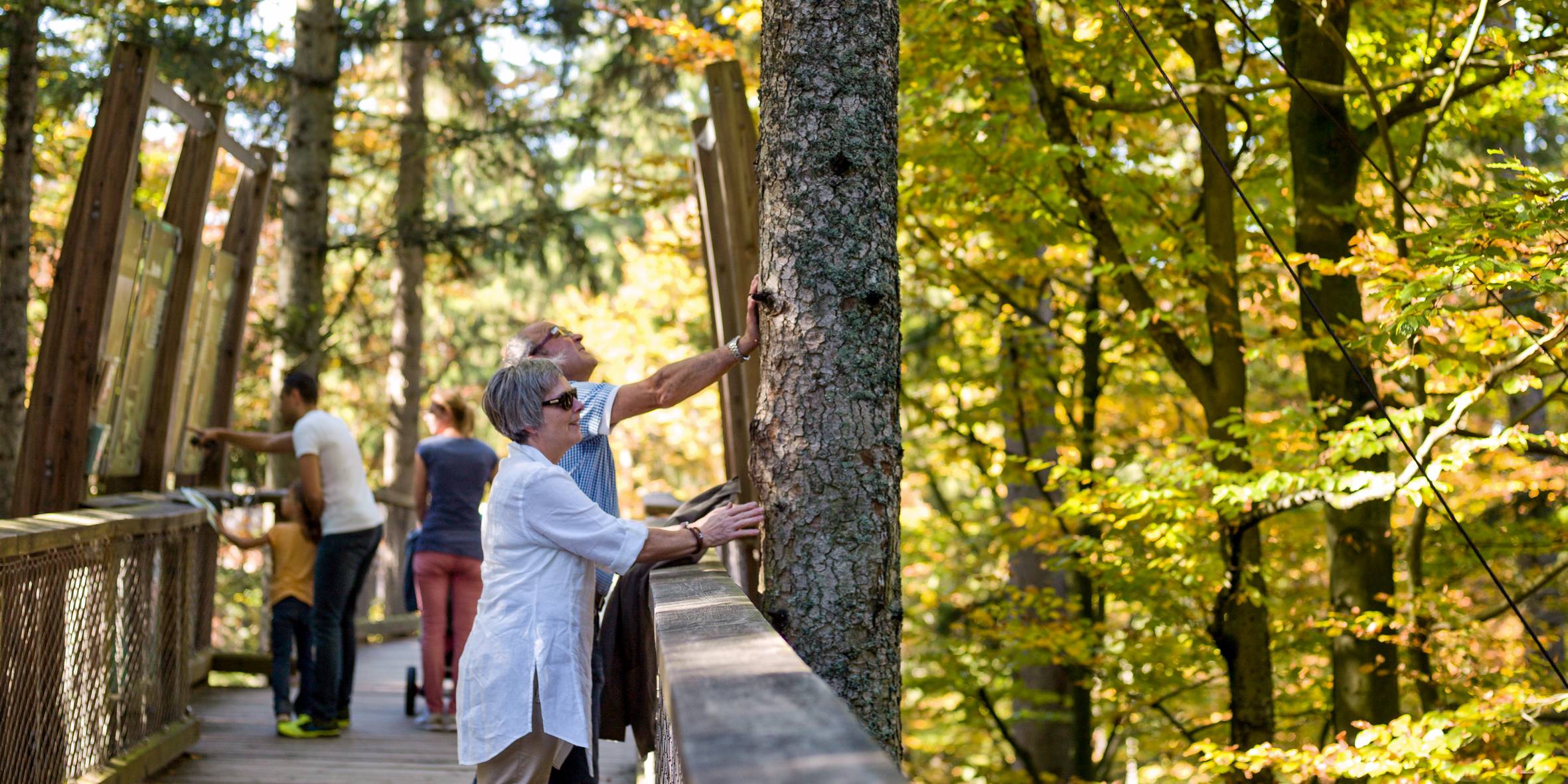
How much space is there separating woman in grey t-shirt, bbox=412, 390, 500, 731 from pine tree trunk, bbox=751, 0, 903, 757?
314 centimetres

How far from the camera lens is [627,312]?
66.2 ft

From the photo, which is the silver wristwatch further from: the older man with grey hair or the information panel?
the information panel

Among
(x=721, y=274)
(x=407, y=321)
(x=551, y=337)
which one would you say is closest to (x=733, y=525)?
(x=551, y=337)

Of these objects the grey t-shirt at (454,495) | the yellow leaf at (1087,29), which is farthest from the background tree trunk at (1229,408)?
the grey t-shirt at (454,495)

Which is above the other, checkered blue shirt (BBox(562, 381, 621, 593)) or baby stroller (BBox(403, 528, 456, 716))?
checkered blue shirt (BBox(562, 381, 621, 593))

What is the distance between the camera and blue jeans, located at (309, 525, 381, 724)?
6.26 metres

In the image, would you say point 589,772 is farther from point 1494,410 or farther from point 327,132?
point 1494,410

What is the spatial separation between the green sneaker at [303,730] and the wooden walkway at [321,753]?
0.15ft

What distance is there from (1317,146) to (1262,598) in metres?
2.51

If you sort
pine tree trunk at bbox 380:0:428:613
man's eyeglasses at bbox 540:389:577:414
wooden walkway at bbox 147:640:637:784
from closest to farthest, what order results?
1. man's eyeglasses at bbox 540:389:577:414
2. wooden walkway at bbox 147:640:637:784
3. pine tree trunk at bbox 380:0:428:613

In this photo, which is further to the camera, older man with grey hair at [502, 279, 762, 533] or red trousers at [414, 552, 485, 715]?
red trousers at [414, 552, 485, 715]

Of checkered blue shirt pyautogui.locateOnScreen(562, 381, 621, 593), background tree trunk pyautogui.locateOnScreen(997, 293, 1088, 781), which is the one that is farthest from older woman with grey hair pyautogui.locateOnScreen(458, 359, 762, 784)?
background tree trunk pyautogui.locateOnScreen(997, 293, 1088, 781)

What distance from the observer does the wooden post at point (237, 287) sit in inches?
311

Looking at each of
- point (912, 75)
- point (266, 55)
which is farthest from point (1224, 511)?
point (266, 55)
